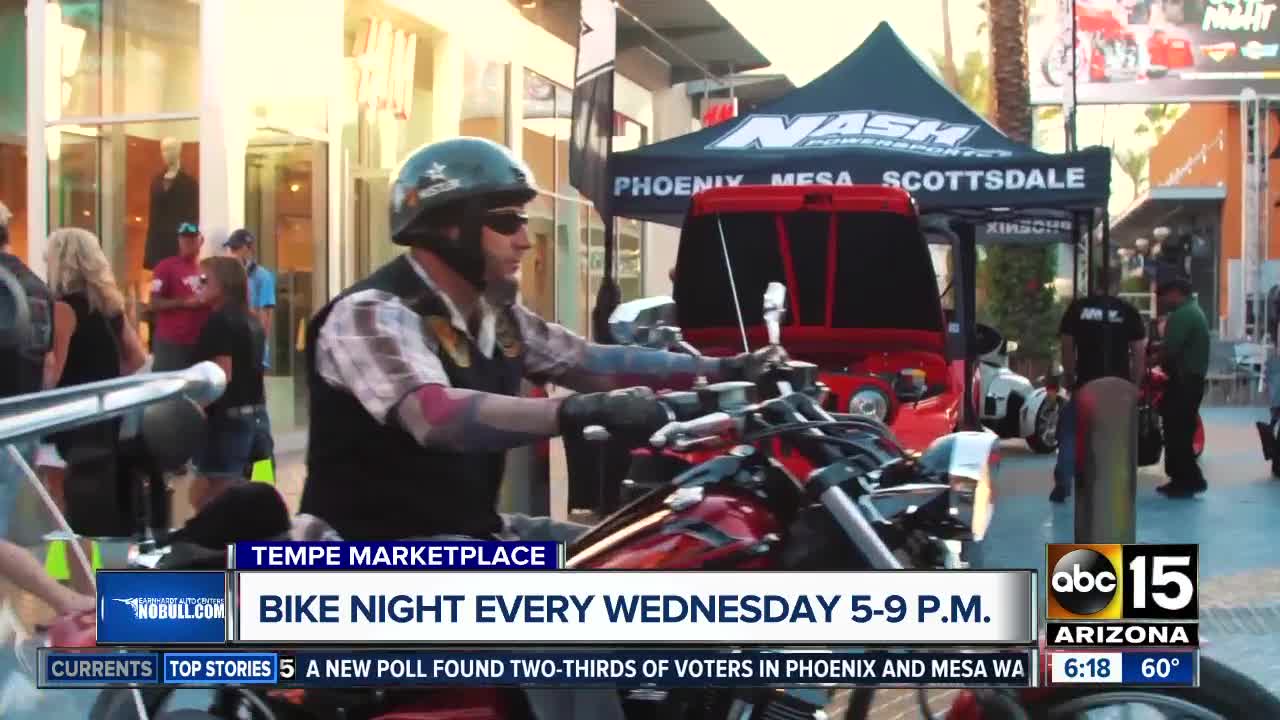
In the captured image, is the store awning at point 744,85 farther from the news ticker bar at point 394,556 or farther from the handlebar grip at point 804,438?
the news ticker bar at point 394,556

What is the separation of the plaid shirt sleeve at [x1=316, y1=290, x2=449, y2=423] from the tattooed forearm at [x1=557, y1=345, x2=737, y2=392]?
387mm

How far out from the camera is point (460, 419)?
2.20 m

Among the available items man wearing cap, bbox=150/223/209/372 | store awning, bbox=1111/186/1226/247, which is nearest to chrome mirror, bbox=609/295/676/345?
man wearing cap, bbox=150/223/209/372

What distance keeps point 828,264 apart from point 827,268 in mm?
27

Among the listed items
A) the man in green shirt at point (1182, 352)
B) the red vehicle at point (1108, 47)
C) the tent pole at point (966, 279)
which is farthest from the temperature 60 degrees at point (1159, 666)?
the man in green shirt at point (1182, 352)

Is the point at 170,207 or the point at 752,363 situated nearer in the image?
the point at 752,363

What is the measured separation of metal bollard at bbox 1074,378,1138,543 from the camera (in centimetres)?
247

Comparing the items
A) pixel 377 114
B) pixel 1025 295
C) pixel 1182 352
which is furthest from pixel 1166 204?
pixel 377 114

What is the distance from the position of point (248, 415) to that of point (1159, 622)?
A: 157 centimetres

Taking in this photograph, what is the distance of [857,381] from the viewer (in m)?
3.75

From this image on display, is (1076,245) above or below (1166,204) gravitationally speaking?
below

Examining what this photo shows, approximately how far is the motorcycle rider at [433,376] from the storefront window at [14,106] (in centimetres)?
883

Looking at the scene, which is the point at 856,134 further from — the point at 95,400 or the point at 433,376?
the point at 95,400

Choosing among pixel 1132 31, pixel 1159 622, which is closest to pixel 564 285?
pixel 1159 622
